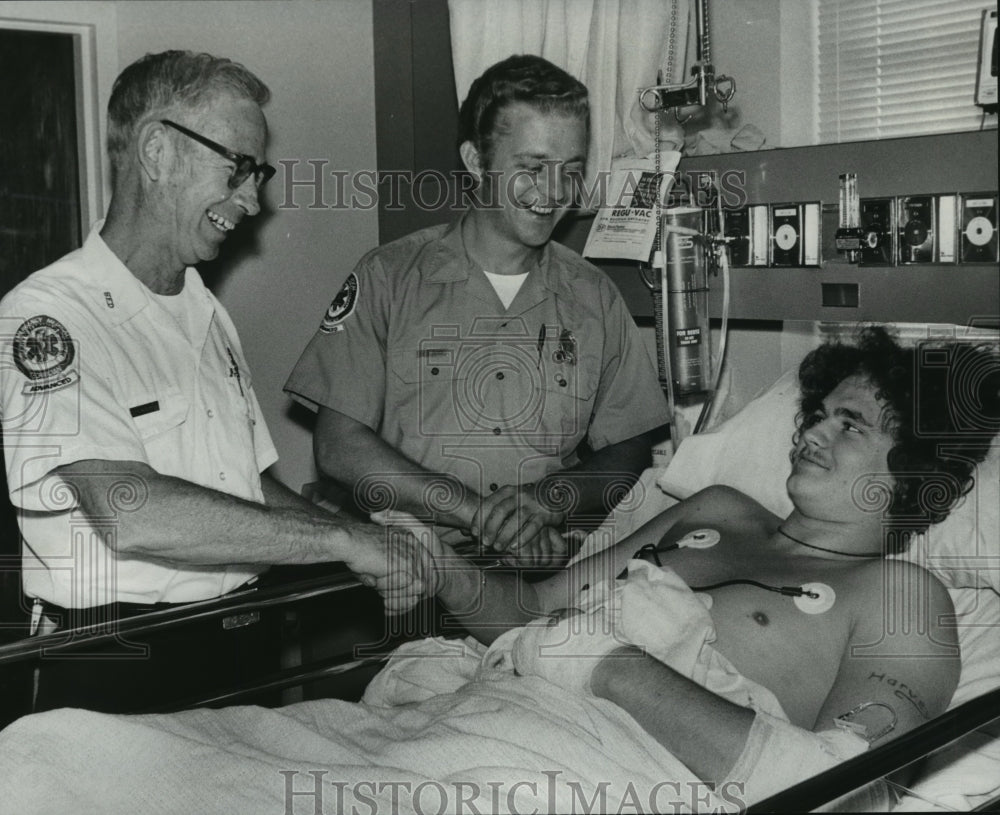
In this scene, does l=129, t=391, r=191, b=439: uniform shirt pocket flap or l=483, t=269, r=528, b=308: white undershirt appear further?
l=483, t=269, r=528, b=308: white undershirt

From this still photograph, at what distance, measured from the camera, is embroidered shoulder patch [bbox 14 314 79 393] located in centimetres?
194

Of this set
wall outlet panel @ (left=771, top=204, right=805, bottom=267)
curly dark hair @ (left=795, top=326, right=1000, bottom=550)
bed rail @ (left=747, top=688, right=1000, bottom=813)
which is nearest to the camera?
bed rail @ (left=747, top=688, right=1000, bottom=813)

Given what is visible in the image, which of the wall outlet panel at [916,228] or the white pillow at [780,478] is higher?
the wall outlet panel at [916,228]

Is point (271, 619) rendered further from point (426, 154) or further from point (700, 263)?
point (426, 154)

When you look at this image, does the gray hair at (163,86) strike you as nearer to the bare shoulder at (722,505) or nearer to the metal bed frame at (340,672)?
the metal bed frame at (340,672)

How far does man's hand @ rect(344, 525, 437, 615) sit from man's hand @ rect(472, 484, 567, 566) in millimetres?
399

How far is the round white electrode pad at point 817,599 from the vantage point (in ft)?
6.66

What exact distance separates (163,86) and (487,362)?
3.42ft

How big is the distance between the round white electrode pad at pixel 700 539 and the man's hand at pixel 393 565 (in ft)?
1.72

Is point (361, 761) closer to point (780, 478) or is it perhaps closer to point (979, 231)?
point (780, 478)

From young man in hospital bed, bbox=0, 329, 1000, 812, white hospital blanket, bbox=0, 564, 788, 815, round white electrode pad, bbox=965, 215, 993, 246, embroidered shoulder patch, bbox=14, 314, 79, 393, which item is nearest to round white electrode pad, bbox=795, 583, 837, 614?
young man in hospital bed, bbox=0, 329, 1000, 812

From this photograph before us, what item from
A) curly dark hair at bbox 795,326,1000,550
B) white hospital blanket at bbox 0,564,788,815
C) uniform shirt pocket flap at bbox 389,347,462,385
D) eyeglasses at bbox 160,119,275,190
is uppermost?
eyeglasses at bbox 160,119,275,190

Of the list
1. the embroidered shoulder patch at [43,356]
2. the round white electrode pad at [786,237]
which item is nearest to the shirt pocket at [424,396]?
the round white electrode pad at [786,237]

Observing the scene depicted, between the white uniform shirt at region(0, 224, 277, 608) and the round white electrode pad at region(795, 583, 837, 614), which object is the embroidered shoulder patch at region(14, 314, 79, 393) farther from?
the round white electrode pad at region(795, 583, 837, 614)
